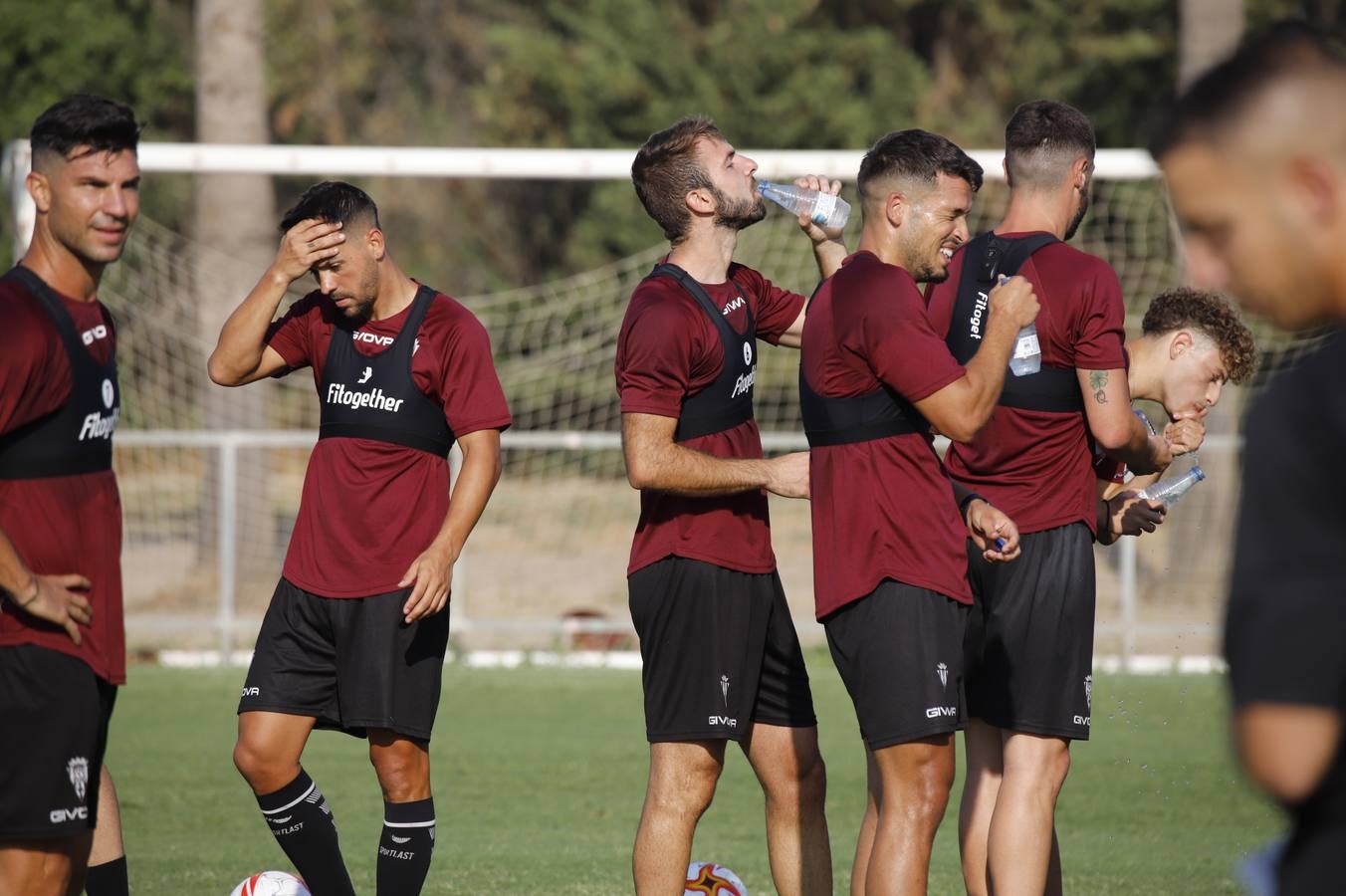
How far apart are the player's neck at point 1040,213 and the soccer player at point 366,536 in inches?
71.3

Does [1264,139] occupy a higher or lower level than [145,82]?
lower

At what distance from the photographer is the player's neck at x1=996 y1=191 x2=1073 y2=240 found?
5.07 meters

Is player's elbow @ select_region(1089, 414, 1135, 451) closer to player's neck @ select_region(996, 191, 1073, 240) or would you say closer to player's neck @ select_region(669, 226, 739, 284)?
player's neck @ select_region(996, 191, 1073, 240)

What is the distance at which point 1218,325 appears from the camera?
5258 mm

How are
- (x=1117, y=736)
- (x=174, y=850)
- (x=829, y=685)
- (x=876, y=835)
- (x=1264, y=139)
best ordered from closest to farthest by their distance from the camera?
(x=1264, y=139) < (x=876, y=835) < (x=174, y=850) < (x=1117, y=736) < (x=829, y=685)

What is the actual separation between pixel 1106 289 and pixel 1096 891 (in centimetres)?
260

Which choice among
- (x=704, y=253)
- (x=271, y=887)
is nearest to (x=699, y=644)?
(x=704, y=253)

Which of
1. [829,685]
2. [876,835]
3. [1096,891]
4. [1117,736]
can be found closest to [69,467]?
[876,835]

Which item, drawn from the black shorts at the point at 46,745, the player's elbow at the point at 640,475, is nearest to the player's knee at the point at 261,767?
the black shorts at the point at 46,745

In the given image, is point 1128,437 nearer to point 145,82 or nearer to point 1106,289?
point 1106,289

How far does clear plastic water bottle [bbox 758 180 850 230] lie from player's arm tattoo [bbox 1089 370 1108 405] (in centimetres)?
112

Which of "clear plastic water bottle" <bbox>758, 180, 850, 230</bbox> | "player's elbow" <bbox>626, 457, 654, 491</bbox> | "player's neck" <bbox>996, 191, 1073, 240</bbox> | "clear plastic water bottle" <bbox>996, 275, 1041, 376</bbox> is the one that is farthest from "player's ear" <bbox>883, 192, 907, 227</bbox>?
"player's elbow" <bbox>626, 457, 654, 491</bbox>

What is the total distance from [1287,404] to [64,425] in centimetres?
309

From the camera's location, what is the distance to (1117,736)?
9695 mm
